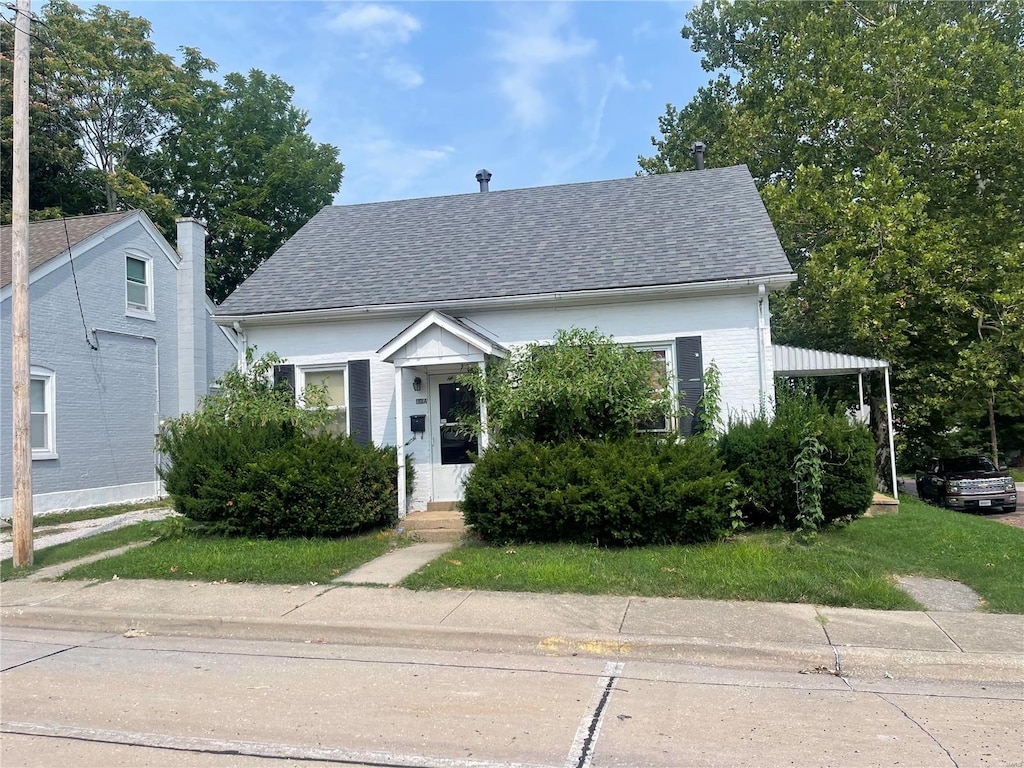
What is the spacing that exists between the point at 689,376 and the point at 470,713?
7391mm

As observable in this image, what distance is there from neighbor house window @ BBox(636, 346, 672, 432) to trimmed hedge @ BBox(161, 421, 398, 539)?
13.3 feet

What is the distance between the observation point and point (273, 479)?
9.83 meters

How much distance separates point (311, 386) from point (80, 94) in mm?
22680

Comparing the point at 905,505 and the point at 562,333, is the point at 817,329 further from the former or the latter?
the point at 562,333

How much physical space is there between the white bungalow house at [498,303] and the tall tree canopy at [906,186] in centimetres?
567

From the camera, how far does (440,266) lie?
13.0 metres

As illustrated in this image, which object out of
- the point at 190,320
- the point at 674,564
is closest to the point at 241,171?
the point at 190,320

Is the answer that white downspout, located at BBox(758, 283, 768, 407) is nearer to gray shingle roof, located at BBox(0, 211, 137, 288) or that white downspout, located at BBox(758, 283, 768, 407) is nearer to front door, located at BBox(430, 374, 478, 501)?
front door, located at BBox(430, 374, 478, 501)

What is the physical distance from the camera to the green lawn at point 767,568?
712cm

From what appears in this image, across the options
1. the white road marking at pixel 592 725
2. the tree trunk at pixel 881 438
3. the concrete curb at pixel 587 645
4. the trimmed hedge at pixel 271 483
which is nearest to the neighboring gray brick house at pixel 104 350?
the trimmed hedge at pixel 271 483

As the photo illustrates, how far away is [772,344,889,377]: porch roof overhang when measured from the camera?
12.6m

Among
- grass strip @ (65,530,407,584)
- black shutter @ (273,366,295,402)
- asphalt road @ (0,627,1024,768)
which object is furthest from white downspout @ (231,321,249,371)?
asphalt road @ (0,627,1024,768)

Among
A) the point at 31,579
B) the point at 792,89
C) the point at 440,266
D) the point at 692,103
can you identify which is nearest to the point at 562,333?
the point at 440,266

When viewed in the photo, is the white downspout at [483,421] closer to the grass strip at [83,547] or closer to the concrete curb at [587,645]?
the concrete curb at [587,645]
